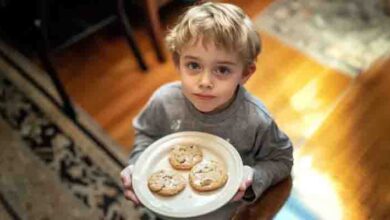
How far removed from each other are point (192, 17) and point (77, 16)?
1.53 meters

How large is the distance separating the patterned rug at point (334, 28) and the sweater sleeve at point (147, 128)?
105 cm

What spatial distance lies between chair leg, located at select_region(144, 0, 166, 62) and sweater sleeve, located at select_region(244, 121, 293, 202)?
115 centimetres

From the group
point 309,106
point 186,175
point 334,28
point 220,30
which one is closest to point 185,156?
point 186,175

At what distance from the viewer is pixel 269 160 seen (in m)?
1.09

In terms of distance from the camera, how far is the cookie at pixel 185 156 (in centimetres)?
107

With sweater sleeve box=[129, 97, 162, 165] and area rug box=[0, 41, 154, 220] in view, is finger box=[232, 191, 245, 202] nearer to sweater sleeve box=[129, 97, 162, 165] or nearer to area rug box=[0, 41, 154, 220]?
sweater sleeve box=[129, 97, 162, 165]

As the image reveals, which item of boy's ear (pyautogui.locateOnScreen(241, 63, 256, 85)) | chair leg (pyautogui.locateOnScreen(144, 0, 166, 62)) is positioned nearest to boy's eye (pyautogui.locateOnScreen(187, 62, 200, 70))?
boy's ear (pyautogui.locateOnScreen(241, 63, 256, 85))

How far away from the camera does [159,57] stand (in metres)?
2.22

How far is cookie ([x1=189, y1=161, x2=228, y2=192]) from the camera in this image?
1.02m

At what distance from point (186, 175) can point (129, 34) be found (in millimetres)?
1162

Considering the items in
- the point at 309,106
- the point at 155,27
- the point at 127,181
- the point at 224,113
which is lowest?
the point at 309,106

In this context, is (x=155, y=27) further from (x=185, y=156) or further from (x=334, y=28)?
(x=185, y=156)

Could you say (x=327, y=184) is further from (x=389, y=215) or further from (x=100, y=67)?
(x=100, y=67)

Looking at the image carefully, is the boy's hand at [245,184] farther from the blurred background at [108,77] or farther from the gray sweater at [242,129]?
the blurred background at [108,77]
